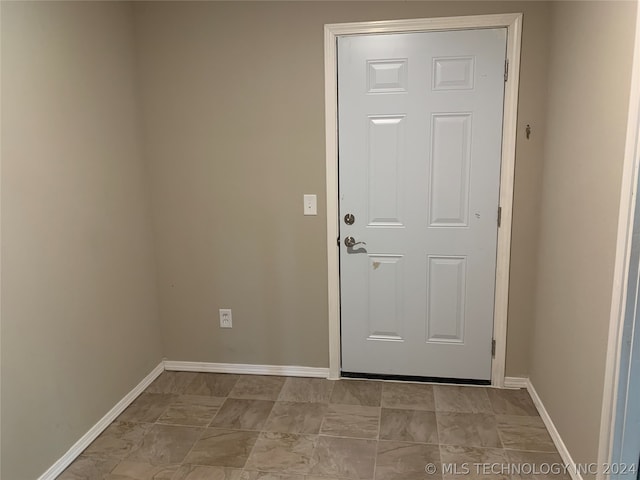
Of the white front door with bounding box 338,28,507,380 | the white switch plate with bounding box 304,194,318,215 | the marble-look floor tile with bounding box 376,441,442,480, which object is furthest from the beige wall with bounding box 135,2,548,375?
the marble-look floor tile with bounding box 376,441,442,480

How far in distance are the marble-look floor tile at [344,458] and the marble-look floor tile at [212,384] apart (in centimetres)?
79

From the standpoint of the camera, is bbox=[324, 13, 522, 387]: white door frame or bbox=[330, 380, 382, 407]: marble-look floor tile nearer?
bbox=[324, 13, 522, 387]: white door frame

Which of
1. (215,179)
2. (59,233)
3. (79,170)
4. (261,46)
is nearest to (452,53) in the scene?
(261,46)

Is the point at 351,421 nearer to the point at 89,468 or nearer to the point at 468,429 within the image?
the point at 468,429

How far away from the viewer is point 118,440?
2.28 metres

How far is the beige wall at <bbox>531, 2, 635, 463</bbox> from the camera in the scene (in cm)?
164

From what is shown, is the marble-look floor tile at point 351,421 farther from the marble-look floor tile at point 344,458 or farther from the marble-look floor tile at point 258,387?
the marble-look floor tile at point 258,387

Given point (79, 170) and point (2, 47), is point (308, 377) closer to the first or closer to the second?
point (79, 170)

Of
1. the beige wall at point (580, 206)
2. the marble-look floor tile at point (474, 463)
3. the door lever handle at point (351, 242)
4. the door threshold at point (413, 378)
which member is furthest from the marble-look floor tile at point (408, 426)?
the door lever handle at point (351, 242)

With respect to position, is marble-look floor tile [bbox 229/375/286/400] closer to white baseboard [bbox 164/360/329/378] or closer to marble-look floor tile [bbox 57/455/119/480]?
white baseboard [bbox 164/360/329/378]

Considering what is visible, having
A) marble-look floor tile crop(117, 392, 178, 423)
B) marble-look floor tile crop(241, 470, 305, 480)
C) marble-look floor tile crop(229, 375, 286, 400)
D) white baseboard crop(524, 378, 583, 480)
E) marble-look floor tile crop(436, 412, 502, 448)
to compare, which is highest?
white baseboard crop(524, 378, 583, 480)

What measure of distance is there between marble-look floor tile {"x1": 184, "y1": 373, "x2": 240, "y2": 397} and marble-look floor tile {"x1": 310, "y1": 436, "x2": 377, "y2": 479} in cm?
79

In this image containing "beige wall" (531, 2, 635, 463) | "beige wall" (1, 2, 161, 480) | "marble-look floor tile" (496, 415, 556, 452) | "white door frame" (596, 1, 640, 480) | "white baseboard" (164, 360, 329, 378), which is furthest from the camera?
"white baseboard" (164, 360, 329, 378)

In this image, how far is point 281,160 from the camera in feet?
8.84
